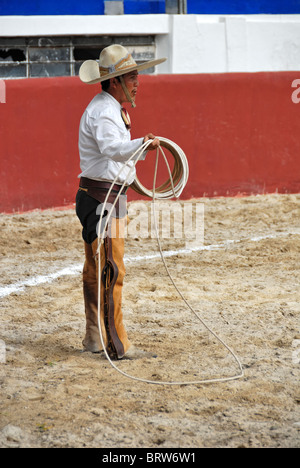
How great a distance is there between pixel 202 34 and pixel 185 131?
2961 mm

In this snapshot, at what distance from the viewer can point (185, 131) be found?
9.94m

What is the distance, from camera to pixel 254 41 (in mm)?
12539

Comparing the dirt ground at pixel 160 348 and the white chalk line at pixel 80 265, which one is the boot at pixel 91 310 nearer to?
the dirt ground at pixel 160 348

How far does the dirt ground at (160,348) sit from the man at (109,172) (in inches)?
13.4

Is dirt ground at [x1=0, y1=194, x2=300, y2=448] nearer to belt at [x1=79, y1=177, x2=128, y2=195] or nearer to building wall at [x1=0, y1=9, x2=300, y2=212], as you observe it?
belt at [x1=79, y1=177, x2=128, y2=195]

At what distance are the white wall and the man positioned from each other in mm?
7499

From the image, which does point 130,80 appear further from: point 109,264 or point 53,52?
point 53,52

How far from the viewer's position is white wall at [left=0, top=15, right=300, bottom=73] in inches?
458

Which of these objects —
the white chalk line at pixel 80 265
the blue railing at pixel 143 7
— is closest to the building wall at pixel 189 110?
the blue railing at pixel 143 7

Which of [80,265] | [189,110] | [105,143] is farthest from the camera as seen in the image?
[189,110]

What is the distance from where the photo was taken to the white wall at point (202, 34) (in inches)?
458

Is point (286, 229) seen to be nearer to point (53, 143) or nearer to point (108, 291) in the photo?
point (53, 143)

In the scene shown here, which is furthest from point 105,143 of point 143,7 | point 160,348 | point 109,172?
point 143,7
